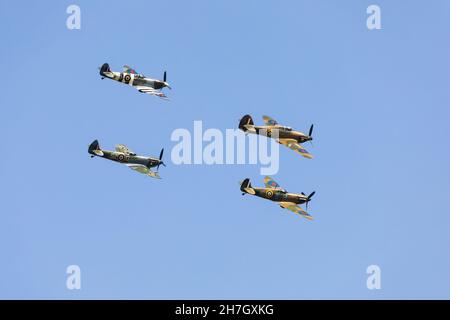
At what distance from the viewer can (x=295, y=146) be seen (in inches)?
4978

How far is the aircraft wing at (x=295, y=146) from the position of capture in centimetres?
12494

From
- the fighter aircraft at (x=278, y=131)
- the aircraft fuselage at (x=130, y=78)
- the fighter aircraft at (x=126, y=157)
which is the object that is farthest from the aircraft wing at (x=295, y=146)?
the aircraft fuselage at (x=130, y=78)

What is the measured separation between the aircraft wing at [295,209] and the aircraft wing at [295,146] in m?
5.54

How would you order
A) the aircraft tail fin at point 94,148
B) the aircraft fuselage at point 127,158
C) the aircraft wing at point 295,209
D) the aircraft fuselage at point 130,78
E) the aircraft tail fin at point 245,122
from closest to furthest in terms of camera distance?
the aircraft wing at point 295,209
the aircraft tail fin at point 94,148
the aircraft tail fin at point 245,122
the aircraft fuselage at point 127,158
the aircraft fuselage at point 130,78

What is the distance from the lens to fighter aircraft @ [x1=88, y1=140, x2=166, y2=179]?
415 feet

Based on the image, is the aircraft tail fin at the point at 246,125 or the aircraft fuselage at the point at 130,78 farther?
the aircraft fuselage at the point at 130,78

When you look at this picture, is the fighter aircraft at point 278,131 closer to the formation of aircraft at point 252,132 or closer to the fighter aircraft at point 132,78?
the formation of aircraft at point 252,132

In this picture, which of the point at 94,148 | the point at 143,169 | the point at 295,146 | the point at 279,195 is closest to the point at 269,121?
the point at 295,146

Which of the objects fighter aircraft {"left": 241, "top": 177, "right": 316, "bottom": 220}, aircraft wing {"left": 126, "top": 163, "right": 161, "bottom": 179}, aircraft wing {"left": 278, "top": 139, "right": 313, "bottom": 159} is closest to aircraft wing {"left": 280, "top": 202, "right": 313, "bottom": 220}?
fighter aircraft {"left": 241, "top": 177, "right": 316, "bottom": 220}
